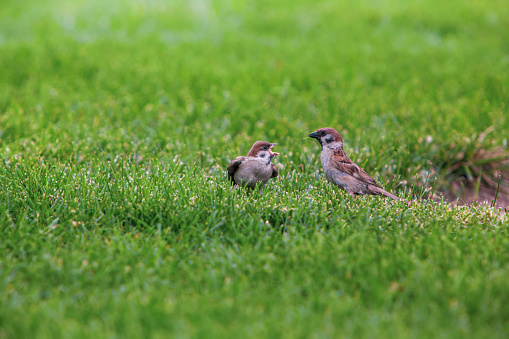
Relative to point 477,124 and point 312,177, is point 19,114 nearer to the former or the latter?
point 312,177

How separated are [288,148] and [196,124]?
1.34m

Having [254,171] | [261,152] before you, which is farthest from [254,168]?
[261,152]

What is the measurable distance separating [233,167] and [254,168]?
22 centimetres

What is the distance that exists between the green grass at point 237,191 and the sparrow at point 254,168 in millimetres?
156

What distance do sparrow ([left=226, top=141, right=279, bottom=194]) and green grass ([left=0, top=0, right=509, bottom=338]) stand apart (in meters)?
0.16

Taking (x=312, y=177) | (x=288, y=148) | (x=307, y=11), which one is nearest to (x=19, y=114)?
(x=288, y=148)

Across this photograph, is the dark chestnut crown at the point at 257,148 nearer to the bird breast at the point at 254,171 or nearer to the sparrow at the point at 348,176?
the bird breast at the point at 254,171

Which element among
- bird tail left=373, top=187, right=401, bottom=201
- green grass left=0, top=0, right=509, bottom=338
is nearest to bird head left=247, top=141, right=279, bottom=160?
green grass left=0, top=0, right=509, bottom=338

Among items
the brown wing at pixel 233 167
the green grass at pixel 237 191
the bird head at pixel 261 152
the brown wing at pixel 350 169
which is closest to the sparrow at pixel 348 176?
the brown wing at pixel 350 169

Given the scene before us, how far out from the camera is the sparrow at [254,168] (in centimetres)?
409

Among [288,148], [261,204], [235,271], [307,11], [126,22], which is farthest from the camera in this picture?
[307,11]

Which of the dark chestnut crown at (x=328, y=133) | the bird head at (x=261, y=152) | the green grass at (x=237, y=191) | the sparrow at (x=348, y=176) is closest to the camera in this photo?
the green grass at (x=237, y=191)

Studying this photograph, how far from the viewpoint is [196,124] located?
6.11 metres

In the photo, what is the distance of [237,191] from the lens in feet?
13.4
